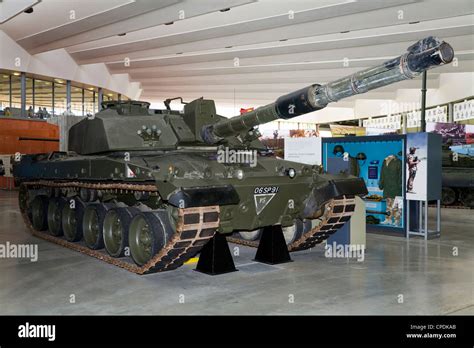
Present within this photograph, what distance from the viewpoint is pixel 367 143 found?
46.8 feet

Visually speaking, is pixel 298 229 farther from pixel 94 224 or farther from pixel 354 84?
pixel 354 84

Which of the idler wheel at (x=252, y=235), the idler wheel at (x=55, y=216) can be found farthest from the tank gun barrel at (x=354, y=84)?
the idler wheel at (x=55, y=216)

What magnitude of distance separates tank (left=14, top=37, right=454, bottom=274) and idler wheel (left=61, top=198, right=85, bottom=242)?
0.03 meters

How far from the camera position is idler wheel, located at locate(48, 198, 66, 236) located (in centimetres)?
1235

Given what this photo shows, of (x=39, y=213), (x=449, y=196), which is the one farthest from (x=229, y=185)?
(x=449, y=196)

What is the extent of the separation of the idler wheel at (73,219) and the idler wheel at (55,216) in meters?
0.35

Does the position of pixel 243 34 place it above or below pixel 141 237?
above

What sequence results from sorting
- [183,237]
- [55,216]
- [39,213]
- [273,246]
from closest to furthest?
[183,237]
[273,246]
[55,216]
[39,213]

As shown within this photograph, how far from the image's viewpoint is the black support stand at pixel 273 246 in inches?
384

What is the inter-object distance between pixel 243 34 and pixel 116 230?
618 inches

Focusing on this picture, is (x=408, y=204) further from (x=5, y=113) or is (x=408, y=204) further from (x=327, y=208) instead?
(x=5, y=113)

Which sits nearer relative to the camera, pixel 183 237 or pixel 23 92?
pixel 183 237

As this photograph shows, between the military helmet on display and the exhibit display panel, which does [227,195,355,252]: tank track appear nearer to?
the exhibit display panel

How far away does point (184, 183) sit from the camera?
7781mm
